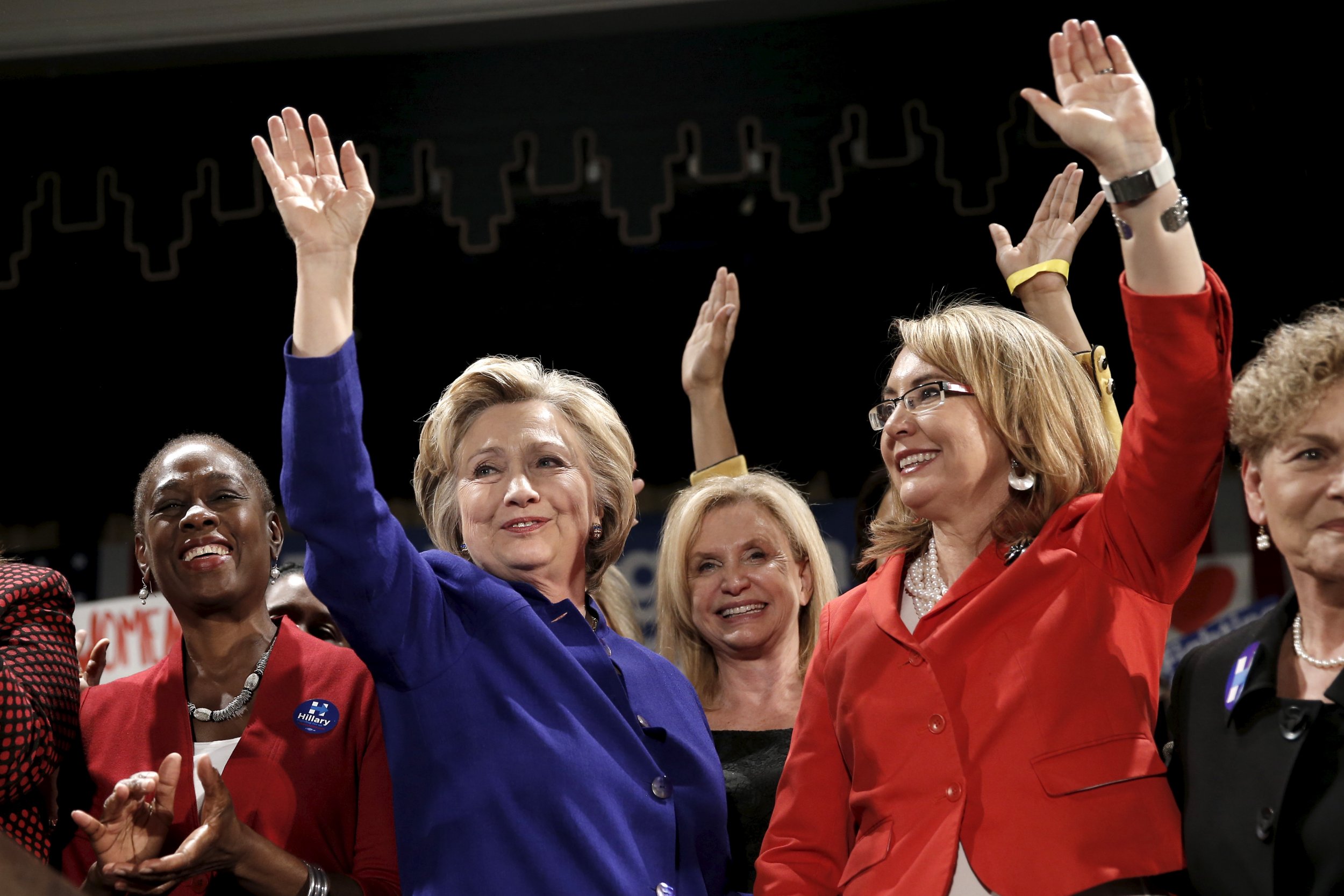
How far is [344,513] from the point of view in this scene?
68.8 inches

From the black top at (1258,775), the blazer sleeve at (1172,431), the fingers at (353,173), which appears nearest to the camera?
the black top at (1258,775)

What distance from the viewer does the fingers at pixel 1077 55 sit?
5.84 ft

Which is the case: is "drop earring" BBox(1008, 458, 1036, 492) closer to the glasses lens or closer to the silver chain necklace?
the glasses lens

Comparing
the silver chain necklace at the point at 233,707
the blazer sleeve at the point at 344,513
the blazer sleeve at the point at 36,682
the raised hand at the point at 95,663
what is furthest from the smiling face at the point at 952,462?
the raised hand at the point at 95,663

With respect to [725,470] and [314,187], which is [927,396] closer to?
[314,187]

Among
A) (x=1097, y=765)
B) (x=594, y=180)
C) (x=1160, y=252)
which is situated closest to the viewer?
(x=1160, y=252)

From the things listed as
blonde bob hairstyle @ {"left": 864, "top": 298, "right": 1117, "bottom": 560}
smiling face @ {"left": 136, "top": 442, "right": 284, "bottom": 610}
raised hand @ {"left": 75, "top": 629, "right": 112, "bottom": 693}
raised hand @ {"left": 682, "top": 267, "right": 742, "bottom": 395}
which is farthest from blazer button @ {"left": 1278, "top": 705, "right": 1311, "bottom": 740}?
raised hand @ {"left": 75, "top": 629, "right": 112, "bottom": 693}

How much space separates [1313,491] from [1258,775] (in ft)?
1.16

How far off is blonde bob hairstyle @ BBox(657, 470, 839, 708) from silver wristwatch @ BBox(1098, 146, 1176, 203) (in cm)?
143

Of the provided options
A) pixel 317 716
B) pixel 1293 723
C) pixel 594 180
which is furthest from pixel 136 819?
pixel 594 180

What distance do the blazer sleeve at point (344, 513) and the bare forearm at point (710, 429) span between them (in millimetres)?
1493

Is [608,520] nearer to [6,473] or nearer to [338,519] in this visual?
[338,519]

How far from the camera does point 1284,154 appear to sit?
4.77m

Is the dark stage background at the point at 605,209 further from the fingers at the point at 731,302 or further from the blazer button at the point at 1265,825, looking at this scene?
the blazer button at the point at 1265,825
